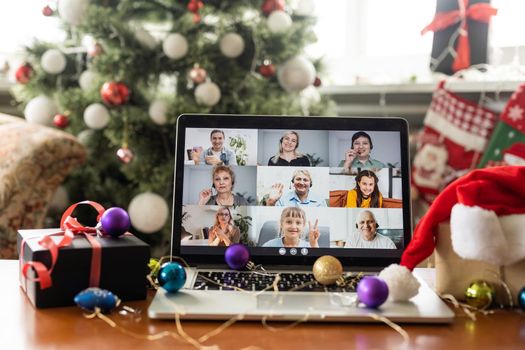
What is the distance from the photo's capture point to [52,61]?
2.04m

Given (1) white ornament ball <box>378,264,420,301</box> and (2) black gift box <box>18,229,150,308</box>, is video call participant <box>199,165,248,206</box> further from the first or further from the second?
(1) white ornament ball <box>378,264,420,301</box>

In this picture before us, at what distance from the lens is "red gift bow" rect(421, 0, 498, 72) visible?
2.12 m

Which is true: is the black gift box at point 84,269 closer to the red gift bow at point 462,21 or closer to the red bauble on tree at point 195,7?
the red bauble on tree at point 195,7

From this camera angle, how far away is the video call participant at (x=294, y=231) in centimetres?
93

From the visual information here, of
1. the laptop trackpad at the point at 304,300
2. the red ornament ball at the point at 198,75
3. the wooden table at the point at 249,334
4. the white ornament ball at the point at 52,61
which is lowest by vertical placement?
the wooden table at the point at 249,334

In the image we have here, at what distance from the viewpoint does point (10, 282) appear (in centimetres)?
88

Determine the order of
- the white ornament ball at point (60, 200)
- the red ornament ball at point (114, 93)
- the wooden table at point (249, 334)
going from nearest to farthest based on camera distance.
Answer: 1. the wooden table at point (249, 334)
2. the red ornament ball at point (114, 93)
3. the white ornament ball at point (60, 200)

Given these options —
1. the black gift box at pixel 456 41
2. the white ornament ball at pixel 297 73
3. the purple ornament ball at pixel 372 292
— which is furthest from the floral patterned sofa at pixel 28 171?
the black gift box at pixel 456 41

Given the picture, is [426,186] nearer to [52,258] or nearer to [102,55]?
[102,55]

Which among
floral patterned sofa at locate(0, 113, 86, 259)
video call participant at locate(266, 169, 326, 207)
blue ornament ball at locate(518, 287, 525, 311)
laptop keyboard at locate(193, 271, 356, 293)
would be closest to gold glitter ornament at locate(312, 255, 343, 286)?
laptop keyboard at locate(193, 271, 356, 293)

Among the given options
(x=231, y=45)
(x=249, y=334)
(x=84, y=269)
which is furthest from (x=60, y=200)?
(x=249, y=334)

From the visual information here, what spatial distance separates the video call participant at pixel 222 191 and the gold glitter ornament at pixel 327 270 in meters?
0.16

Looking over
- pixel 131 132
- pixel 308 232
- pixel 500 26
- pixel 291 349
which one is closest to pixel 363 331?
pixel 291 349

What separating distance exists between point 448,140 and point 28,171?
52.5 inches
